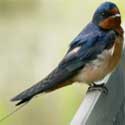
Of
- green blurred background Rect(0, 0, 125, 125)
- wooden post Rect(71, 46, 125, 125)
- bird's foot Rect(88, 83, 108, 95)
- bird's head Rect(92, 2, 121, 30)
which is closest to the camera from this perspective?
wooden post Rect(71, 46, 125, 125)

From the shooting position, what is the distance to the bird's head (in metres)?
3.42

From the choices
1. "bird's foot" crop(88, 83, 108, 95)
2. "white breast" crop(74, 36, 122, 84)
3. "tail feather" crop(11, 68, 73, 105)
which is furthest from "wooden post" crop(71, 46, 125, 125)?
"tail feather" crop(11, 68, 73, 105)

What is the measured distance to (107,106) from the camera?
2750mm

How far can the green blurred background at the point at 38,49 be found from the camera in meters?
4.31

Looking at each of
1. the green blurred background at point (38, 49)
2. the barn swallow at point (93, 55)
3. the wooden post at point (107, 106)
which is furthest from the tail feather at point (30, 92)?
the green blurred background at point (38, 49)

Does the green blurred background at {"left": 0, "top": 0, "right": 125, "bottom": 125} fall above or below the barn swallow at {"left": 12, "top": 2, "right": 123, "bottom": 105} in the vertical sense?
below

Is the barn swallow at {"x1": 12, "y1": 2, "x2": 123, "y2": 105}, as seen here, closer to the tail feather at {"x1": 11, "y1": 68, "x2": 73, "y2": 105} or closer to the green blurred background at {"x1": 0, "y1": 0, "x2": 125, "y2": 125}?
the tail feather at {"x1": 11, "y1": 68, "x2": 73, "y2": 105}

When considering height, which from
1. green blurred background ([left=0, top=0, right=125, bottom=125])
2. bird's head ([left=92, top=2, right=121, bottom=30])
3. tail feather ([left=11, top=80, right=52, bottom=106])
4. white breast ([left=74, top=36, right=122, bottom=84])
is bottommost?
green blurred background ([left=0, top=0, right=125, bottom=125])

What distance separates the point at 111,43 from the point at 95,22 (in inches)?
5.8

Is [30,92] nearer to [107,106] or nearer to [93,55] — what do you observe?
[93,55]

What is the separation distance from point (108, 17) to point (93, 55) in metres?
0.15

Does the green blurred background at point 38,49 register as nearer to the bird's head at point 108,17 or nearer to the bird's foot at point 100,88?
the bird's head at point 108,17

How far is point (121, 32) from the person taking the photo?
339cm

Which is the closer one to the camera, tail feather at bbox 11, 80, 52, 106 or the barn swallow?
tail feather at bbox 11, 80, 52, 106
